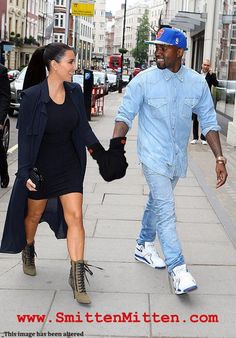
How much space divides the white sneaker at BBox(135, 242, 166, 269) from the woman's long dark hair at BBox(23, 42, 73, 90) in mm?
1576

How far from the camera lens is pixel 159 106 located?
412 centimetres

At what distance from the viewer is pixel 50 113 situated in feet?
12.6

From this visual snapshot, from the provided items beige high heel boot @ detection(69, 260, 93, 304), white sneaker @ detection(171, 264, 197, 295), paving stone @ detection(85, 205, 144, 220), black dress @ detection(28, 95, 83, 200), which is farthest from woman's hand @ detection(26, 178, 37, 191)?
paving stone @ detection(85, 205, 144, 220)

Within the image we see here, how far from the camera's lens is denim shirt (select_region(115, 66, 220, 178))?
4.12 m

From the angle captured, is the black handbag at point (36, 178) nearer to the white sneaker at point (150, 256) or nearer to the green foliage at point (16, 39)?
the white sneaker at point (150, 256)

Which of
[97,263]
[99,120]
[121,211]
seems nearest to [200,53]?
[99,120]

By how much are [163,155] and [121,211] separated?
2.52m

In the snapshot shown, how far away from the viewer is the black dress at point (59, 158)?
3.87m

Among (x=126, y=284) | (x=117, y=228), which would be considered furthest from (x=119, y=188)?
(x=126, y=284)

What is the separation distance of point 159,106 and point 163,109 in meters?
0.03

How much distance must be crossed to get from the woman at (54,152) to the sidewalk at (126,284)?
25cm

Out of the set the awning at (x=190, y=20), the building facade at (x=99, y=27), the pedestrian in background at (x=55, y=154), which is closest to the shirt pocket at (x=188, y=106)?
the pedestrian in background at (x=55, y=154)

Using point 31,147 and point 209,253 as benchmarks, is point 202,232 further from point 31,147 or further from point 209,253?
point 31,147

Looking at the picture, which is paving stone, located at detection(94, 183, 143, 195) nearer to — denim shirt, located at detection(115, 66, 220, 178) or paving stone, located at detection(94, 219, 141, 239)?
paving stone, located at detection(94, 219, 141, 239)
